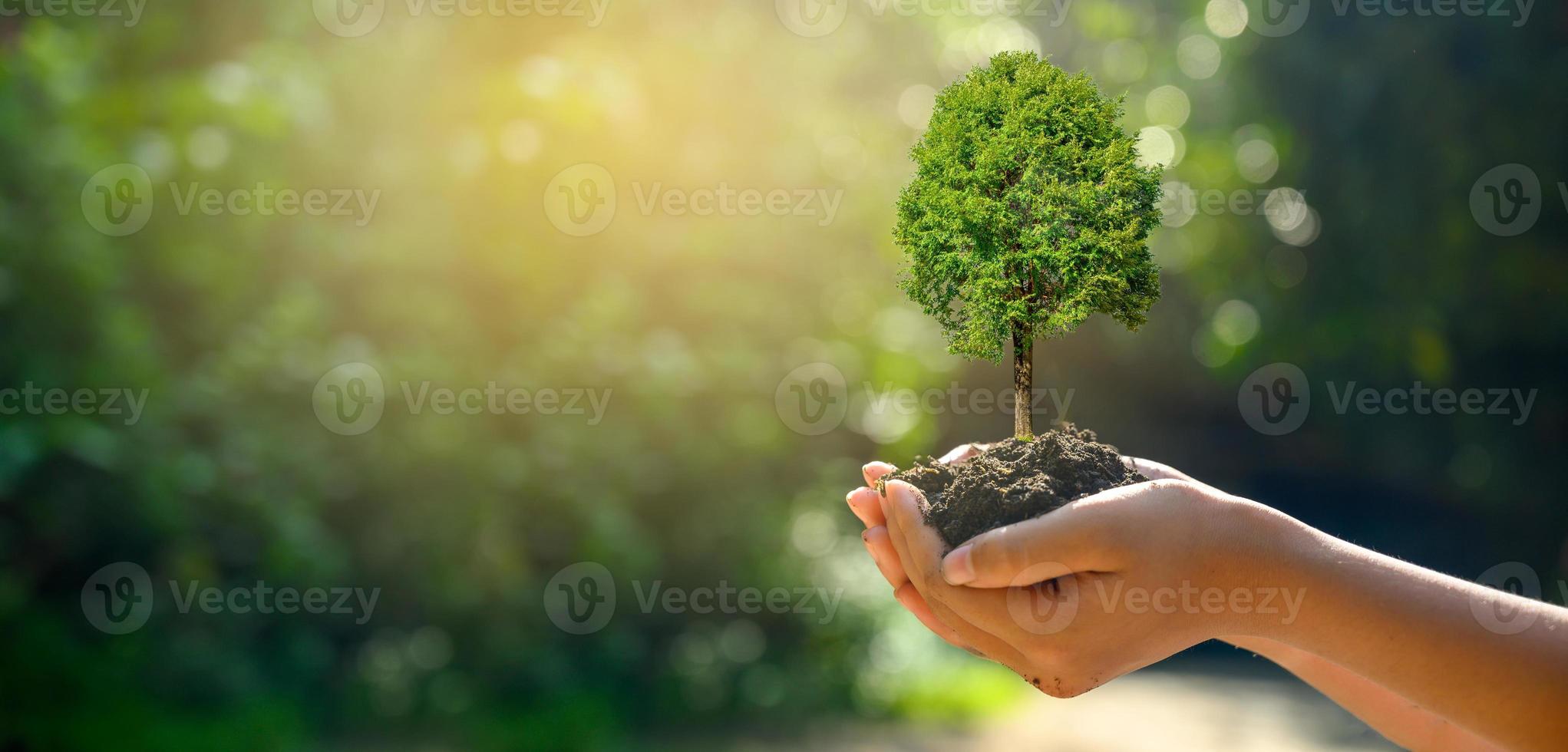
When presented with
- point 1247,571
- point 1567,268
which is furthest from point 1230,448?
point 1247,571

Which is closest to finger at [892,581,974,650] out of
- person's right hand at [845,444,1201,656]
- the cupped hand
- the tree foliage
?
person's right hand at [845,444,1201,656]

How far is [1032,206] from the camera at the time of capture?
2293mm

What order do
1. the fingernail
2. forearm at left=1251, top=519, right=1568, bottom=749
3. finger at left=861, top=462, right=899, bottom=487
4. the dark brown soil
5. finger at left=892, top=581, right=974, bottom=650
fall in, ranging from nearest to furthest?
1. forearm at left=1251, top=519, right=1568, bottom=749
2. the fingernail
3. the dark brown soil
4. finger at left=892, top=581, right=974, bottom=650
5. finger at left=861, top=462, right=899, bottom=487

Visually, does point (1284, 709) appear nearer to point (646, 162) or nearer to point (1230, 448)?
point (1230, 448)

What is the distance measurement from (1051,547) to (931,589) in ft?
0.93

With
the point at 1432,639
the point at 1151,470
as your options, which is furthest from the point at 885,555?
the point at 1432,639

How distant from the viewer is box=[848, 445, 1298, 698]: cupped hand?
185 centimetres

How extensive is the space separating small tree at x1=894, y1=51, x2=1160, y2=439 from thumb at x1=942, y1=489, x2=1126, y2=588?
1.60 ft

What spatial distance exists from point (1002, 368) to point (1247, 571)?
16.7 ft

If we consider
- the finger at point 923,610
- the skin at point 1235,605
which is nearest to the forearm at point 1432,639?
the skin at point 1235,605

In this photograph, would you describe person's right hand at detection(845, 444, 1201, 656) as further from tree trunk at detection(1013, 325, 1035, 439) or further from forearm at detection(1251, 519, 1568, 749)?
forearm at detection(1251, 519, 1568, 749)

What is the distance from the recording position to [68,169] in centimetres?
416

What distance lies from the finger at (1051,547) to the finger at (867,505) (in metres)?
0.34

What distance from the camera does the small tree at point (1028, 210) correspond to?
2270mm
